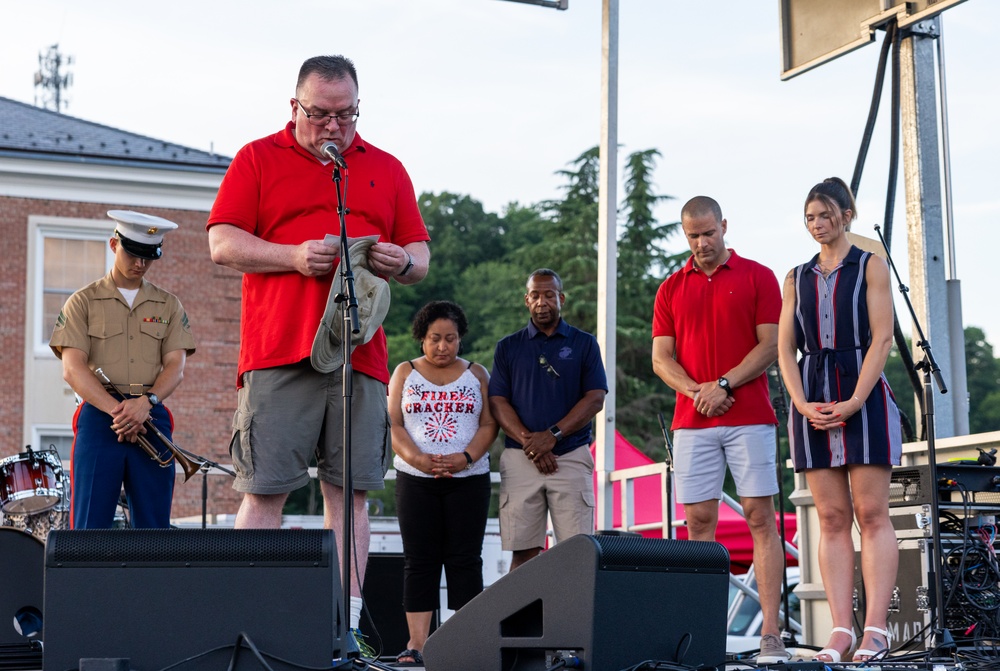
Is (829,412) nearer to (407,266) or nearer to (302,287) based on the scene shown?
(407,266)

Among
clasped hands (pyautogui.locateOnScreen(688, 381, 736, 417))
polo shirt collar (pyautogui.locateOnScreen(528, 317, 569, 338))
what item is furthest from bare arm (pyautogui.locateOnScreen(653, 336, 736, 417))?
polo shirt collar (pyautogui.locateOnScreen(528, 317, 569, 338))

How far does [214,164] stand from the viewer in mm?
18828

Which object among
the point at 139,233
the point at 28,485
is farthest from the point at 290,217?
the point at 28,485

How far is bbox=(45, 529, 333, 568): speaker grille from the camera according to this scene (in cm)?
295

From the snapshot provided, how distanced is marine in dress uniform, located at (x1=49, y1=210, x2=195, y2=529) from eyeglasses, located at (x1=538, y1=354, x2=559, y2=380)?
1.67 m

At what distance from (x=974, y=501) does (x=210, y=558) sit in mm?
3852

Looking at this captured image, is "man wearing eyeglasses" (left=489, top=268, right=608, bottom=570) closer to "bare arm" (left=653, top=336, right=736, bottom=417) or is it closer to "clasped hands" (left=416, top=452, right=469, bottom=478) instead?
"clasped hands" (left=416, top=452, right=469, bottom=478)

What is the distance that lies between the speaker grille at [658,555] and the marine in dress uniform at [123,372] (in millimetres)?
2649

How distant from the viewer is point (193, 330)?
18844mm

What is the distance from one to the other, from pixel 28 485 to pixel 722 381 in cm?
404

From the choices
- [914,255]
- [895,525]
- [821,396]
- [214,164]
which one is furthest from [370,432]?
[214,164]

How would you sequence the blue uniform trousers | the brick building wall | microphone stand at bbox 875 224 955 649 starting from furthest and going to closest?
the brick building wall → the blue uniform trousers → microphone stand at bbox 875 224 955 649

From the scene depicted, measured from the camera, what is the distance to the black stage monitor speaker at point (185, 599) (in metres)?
2.92

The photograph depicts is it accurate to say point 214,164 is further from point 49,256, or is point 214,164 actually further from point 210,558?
point 210,558
